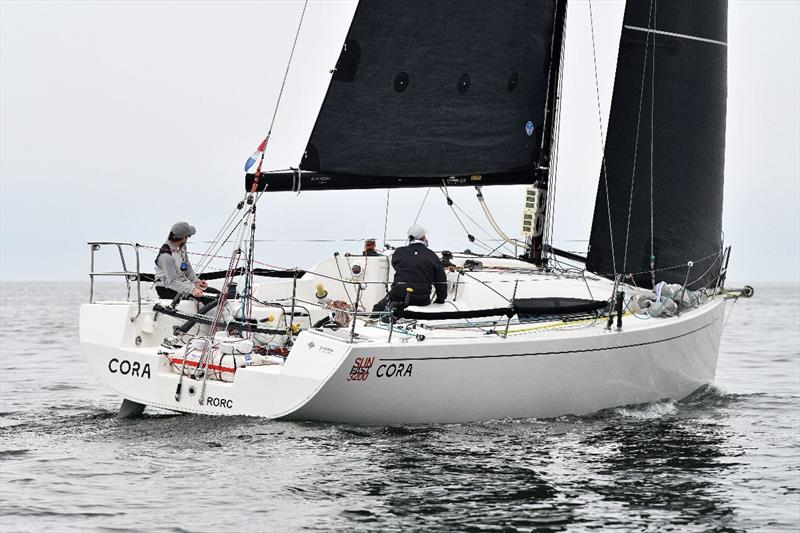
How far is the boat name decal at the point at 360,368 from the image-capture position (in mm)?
9602

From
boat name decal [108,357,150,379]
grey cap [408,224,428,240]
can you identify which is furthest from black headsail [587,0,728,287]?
boat name decal [108,357,150,379]

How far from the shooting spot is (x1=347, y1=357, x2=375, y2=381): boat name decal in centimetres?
960

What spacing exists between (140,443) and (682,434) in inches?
193

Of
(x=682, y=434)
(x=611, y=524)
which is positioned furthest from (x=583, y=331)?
(x=611, y=524)

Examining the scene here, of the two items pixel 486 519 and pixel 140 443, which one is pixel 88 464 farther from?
pixel 486 519

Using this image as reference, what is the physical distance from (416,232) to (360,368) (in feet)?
8.36

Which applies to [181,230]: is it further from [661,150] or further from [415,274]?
[661,150]

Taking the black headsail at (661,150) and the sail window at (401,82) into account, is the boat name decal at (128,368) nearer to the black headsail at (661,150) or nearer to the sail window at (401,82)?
the sail window at (401,82)

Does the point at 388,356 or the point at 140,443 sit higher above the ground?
the point at 388,356

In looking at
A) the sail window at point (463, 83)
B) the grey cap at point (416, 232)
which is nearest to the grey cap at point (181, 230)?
the grey cap at point (416, 232)

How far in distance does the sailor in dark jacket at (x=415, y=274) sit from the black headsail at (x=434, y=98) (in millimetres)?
1998

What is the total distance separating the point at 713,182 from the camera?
14852 millimetres

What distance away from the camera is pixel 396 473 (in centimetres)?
863

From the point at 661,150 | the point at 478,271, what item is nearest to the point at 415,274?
the point at 478,271
